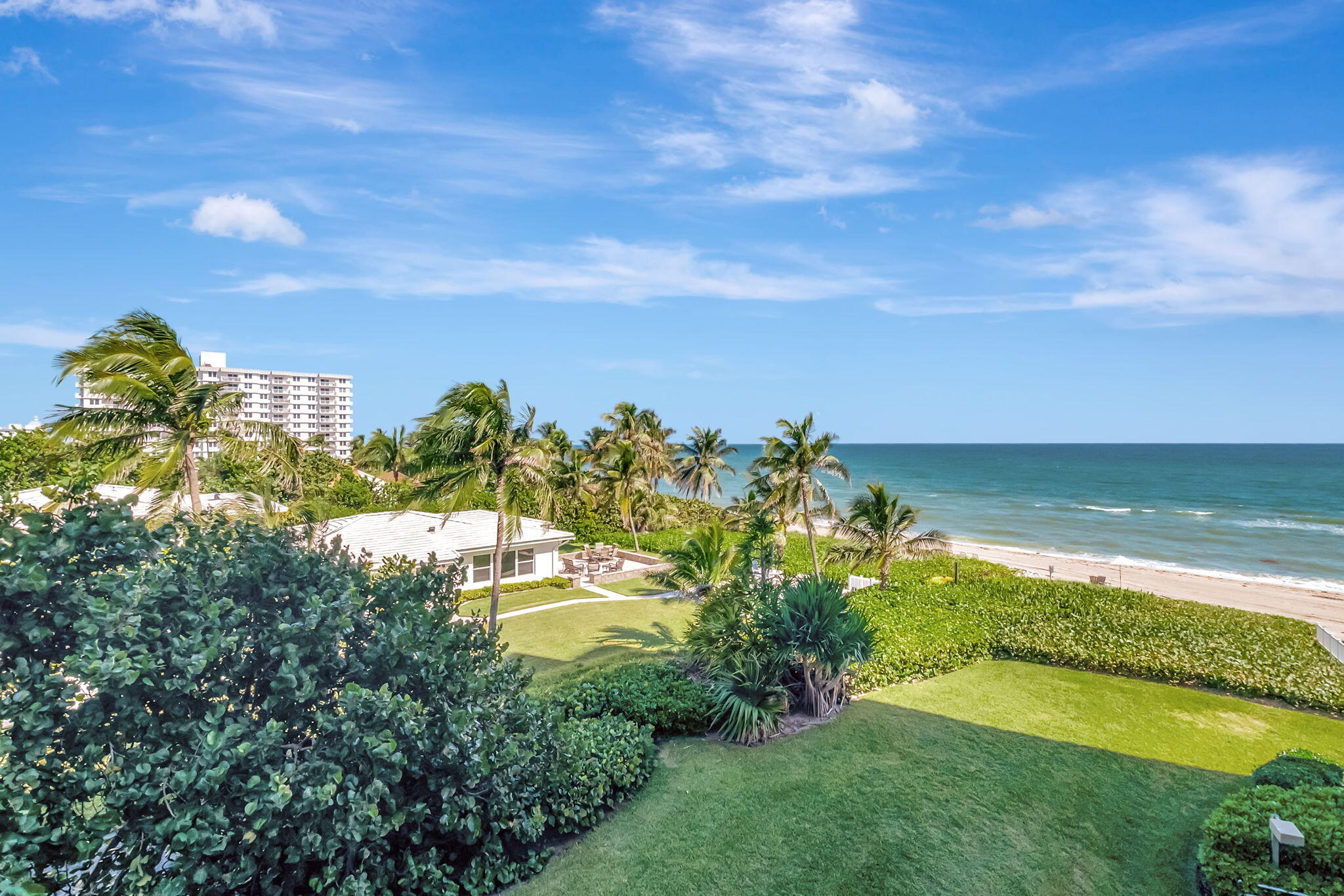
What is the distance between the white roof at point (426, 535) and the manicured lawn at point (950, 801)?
1394 cm

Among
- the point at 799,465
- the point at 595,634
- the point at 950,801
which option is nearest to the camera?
the point at 950,801

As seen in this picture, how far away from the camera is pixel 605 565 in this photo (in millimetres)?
29797

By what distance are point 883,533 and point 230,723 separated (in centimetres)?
2107

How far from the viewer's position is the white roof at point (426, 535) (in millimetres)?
24031

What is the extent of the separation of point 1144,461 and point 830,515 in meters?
154

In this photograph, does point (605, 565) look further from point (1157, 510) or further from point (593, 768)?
point (1157, 510)

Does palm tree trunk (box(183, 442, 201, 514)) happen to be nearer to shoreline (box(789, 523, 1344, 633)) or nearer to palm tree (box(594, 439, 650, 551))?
shoreline (box(789, 523, 1344, 633))

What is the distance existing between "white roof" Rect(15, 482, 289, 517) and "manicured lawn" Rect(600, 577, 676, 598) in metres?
12.1

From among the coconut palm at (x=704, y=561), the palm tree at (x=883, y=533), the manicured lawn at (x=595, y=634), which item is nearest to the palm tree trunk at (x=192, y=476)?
the manicured lawn at (x=595, y=634)

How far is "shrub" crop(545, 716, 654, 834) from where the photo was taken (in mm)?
8836

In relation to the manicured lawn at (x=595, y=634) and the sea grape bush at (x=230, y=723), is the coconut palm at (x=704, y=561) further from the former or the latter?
the sea grape bush at (x=230, y=723)

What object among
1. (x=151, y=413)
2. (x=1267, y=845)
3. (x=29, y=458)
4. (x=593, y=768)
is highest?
(x=151, y=413)

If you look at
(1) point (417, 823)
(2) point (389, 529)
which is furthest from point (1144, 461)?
(1) point (417, 823)

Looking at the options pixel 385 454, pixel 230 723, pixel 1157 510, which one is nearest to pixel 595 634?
pixel 230 723
